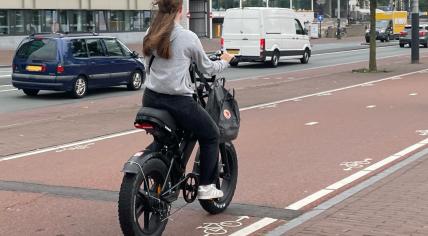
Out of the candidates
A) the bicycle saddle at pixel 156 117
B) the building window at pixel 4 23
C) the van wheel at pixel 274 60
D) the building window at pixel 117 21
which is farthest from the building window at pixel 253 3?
the bicycle saddle at pixel 156 117

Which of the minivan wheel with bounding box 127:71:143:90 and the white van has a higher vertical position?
the white van

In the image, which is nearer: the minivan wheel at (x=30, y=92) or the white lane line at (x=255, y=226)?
the white lane line at (x=255, y=226)

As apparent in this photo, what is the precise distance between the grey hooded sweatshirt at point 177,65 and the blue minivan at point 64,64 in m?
12.3

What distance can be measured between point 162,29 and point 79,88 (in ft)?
42.4

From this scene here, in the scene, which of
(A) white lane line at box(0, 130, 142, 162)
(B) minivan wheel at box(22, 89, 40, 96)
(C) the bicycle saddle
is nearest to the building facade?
(B) minivan wheel at box(22, 89, 40, 96)

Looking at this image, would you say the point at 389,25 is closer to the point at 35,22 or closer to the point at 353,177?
the point at 35,22

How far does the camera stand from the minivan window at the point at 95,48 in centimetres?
1803

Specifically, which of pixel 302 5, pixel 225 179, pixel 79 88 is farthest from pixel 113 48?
pixel 302 5

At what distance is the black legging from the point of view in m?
5.25

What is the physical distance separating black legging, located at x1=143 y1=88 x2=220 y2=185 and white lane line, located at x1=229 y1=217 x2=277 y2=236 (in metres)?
0.63

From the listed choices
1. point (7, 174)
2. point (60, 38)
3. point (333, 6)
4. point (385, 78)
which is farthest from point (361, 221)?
point (333, 6)

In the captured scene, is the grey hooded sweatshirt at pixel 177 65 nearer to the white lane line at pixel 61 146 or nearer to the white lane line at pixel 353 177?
the white lane line at pixel 353 177

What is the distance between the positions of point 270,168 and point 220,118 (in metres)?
2.71

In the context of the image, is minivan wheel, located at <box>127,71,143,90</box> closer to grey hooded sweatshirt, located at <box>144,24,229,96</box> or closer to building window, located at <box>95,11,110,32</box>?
grey hooded sweatshirt, located at <box>144,24,229,96</box>
